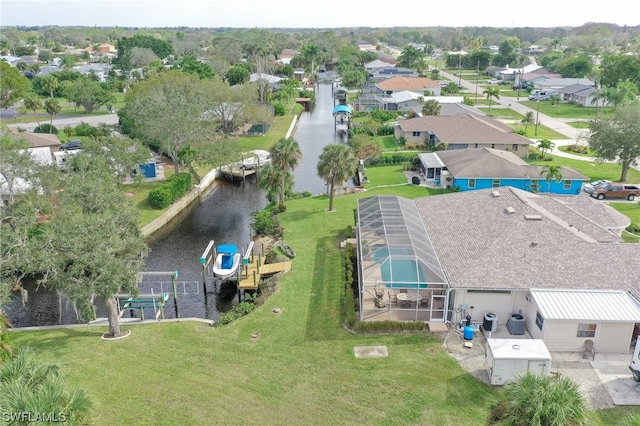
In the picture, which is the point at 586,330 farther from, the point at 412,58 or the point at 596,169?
the point at 412,58

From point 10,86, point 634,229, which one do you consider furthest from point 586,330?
point 10,86

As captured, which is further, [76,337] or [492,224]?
[492,224]

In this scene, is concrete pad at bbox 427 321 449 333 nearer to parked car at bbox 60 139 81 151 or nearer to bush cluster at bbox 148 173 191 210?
bush cluster at bbox 148 173 191 210

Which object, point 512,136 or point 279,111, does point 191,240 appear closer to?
point 512,136

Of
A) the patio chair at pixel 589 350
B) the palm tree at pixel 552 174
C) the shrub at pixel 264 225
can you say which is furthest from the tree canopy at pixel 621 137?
the shrub at pixel 264 225

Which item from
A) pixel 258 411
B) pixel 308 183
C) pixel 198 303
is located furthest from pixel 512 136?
pixel 258 411

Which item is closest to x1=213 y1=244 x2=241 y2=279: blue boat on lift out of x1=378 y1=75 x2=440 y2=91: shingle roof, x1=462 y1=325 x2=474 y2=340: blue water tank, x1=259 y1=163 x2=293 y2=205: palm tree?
x1=259 y1=163 x2=293 y2=205: palm tree
